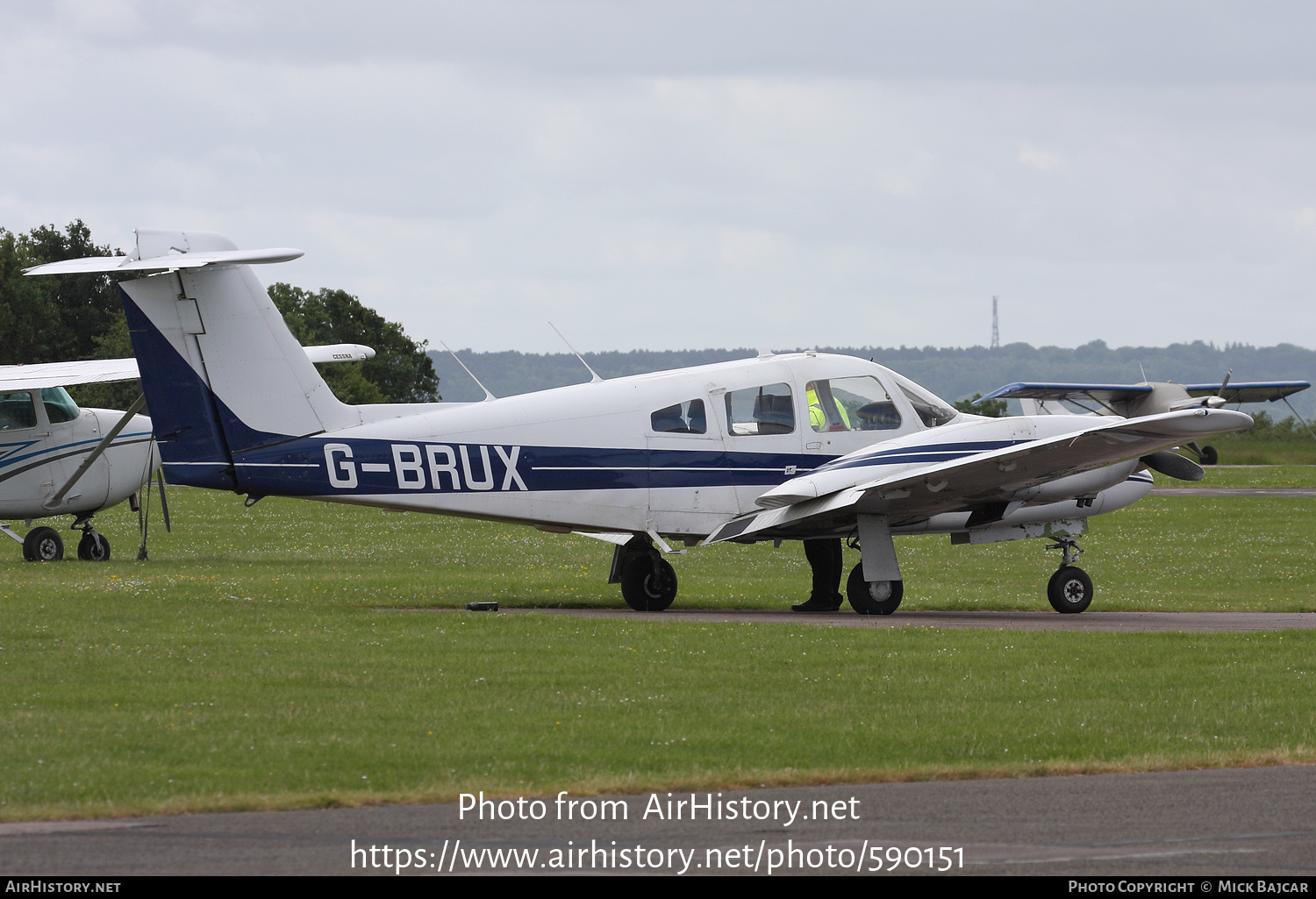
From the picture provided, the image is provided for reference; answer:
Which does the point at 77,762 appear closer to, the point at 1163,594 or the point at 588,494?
the point at 588,494

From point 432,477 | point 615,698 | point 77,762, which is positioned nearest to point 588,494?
point 432,477

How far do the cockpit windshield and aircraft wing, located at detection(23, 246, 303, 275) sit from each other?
804 cm

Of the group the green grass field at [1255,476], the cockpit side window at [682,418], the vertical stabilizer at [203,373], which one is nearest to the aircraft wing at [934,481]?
the cockpit side window at [682,418]

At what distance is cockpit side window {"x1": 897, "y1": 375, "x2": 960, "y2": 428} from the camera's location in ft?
61.7

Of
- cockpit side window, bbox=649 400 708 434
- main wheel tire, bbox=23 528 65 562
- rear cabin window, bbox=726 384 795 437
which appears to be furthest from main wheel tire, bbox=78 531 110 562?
rear cabin window, bbox=726 384 795 437

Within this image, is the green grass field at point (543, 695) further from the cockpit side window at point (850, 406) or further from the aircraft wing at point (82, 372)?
the aircraft wing at point (82, 372)

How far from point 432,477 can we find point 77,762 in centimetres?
834

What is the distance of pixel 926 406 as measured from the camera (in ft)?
61.8

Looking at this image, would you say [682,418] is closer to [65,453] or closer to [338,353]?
[338,353]

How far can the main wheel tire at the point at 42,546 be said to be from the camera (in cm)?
2545

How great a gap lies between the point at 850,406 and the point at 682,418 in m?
2.24

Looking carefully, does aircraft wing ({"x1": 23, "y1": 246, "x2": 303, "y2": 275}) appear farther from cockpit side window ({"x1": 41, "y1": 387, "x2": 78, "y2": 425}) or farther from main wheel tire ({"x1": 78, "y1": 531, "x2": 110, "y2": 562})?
main wheel tire ({"x1": 78, "y1": 531, "x2": 110, "y2": 562})

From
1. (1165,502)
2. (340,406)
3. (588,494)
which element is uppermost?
(340,406)
